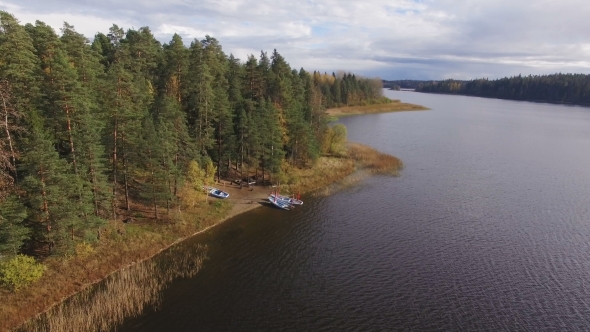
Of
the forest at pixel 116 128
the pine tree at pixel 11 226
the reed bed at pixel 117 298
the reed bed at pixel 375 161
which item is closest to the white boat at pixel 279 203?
the forest at pixel 116 128

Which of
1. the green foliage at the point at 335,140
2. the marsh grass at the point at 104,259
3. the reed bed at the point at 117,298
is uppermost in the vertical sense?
the green foliage at the point at 335,140

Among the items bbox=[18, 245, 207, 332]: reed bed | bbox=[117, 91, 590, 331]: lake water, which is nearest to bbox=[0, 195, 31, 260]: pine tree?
bbox=[18, 245, 207, 332]: reed bed

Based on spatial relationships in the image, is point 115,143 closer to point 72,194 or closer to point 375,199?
point 72,194

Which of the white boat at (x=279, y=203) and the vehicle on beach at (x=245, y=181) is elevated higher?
the vehicle on beach at (x=245, y=181)

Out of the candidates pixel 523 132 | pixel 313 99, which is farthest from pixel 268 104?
pixel 523 132

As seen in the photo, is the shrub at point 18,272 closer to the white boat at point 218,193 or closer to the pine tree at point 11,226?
the pine tree at point 11,226

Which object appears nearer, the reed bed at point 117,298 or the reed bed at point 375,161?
the reed bed at point 117,298

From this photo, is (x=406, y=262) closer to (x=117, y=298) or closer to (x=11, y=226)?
(x=117, y=298)
